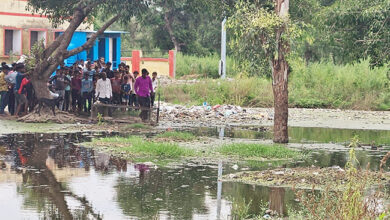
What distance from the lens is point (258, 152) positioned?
56.1 ft

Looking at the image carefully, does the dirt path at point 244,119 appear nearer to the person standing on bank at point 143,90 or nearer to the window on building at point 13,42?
the person standing on bank at point 143,90

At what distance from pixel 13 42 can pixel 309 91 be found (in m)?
14.0

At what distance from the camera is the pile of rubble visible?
2759 cm

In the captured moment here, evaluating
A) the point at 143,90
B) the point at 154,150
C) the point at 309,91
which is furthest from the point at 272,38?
the point at 309,91

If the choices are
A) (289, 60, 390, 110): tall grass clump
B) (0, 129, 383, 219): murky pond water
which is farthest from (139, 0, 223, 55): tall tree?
(0, 129, 383, 219): murky pond water

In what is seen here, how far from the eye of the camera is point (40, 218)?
995 centimetres

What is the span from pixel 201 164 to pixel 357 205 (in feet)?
27.1

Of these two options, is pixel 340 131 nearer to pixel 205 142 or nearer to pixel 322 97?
pixel 205 142

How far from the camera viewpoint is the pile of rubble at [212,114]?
90.5ft

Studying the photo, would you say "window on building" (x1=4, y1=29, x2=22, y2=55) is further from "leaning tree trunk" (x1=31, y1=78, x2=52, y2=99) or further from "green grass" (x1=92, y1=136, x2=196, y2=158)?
"green grass" (x1=92, y1=136, x2=196, y2=158)

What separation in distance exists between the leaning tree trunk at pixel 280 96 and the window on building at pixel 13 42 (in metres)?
19.9

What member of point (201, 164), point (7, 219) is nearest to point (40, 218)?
point (7, 219)

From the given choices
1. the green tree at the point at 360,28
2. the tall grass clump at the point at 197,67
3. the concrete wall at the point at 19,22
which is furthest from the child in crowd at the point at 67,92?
the tall grass clump at the point at 197,67

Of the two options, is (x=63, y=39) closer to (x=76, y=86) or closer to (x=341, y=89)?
(x=76, y=86)
